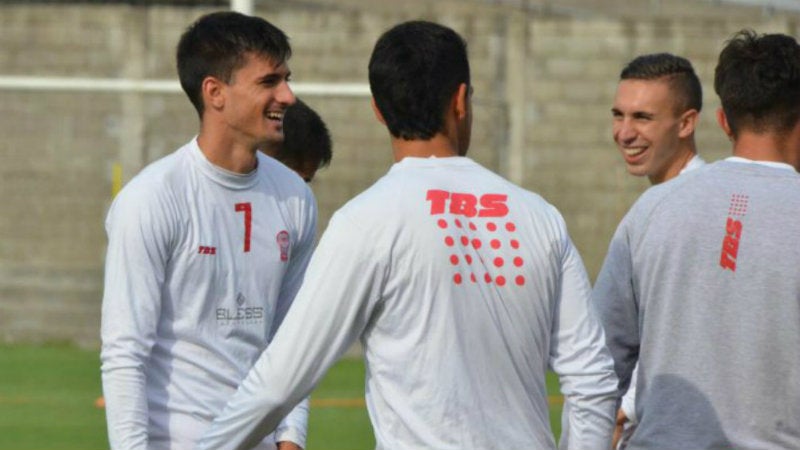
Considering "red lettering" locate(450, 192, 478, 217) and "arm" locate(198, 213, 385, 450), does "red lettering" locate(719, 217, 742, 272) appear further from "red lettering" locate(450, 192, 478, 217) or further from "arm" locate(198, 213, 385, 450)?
"arm" locate(198, 213, 385, 450)

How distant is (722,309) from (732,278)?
0.07 meters

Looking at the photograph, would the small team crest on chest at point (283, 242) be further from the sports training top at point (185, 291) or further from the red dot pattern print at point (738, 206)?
the red dot pattern print at point (738, 206)

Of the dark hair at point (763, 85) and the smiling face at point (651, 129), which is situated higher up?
the dark hair at point (763, 85)

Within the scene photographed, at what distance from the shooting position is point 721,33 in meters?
14.7

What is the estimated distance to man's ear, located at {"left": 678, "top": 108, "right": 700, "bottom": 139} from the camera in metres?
5.63

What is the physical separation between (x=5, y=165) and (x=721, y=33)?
223 inches

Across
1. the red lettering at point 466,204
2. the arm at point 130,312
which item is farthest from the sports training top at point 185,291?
the red lettering at point 466,204

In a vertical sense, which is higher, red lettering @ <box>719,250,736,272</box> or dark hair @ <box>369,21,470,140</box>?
dark hair @ <box>369,21,470,140</box>

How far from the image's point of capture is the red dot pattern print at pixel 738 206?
4.02 meters

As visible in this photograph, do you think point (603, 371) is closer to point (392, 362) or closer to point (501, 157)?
point (392, 362)

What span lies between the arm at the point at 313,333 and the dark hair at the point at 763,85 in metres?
1.00

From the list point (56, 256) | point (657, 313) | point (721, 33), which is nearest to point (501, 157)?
point (721, 33)

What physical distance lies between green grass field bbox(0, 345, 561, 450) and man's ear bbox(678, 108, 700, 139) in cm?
461

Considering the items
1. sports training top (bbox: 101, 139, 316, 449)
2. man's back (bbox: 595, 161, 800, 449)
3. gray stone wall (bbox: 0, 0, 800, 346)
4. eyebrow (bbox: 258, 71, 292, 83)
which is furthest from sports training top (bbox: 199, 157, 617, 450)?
gray stone wall (bbox: 0, 0, 800, 346)
